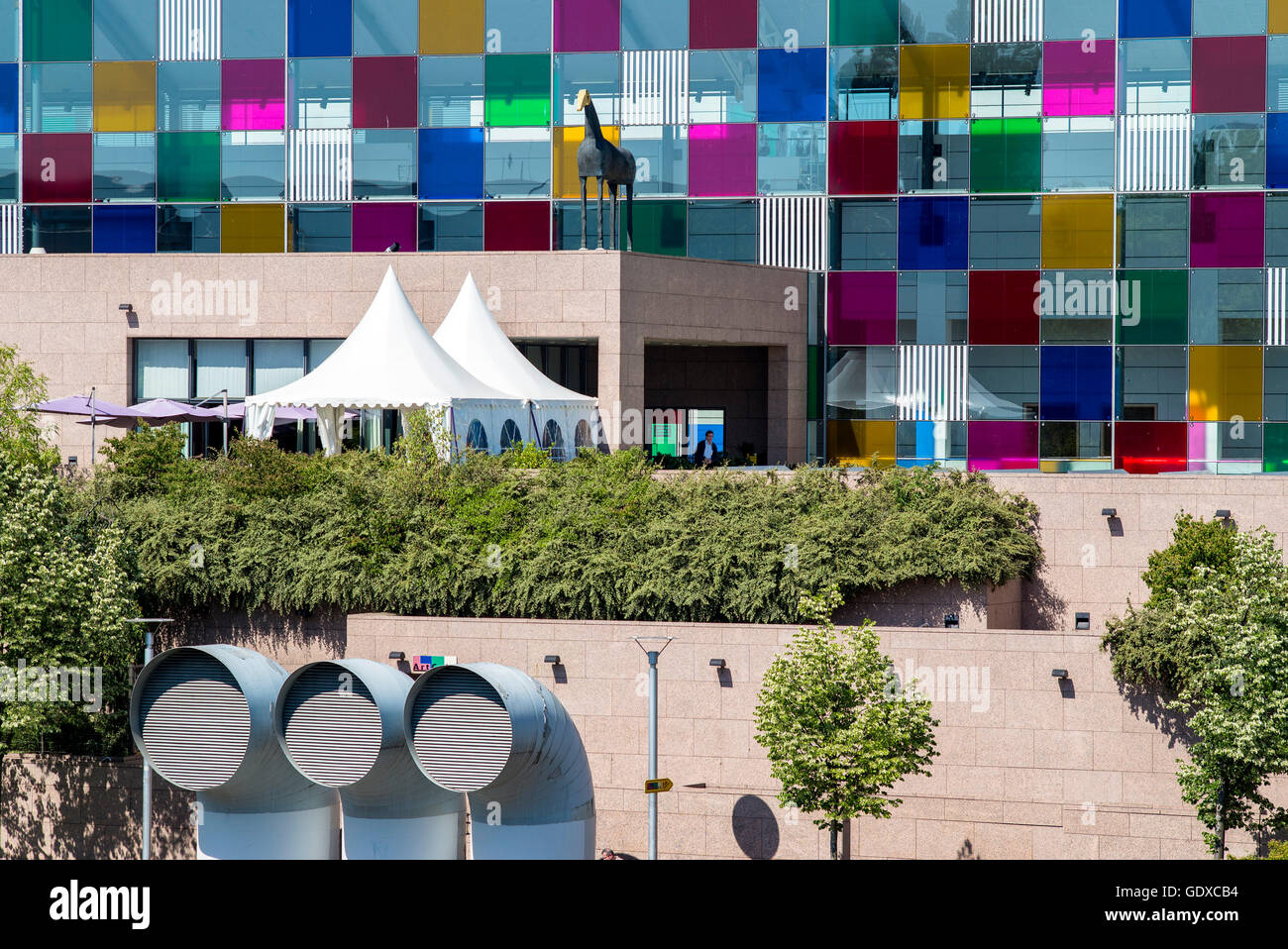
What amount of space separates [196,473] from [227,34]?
66.6 ft

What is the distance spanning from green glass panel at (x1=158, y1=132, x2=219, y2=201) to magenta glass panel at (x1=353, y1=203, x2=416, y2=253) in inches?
178

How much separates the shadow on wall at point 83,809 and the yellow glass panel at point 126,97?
25.2 meters

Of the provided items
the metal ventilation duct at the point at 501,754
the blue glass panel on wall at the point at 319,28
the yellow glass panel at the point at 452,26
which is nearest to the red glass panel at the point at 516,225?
the yellow glass panel at the point at 452,26

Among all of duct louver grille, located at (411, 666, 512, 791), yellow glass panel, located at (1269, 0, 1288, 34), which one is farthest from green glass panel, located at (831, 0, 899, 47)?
duct louver grille, located at (411, 666, 512, 791)

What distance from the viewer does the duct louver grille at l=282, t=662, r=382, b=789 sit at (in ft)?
66.4

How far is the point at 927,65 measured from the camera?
45.2 metres

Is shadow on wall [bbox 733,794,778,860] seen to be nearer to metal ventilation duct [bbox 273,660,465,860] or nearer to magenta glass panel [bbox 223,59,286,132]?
metal ventilation duct [bbox 273,660,465,860]

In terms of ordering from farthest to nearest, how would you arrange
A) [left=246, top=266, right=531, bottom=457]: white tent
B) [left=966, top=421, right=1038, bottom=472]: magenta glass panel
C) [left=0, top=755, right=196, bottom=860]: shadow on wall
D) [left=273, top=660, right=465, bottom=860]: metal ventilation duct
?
1. [left=966, top=421, right=1038, bottom=472]: magenta glass panel
2. [left=246, top=266, right=531, bottom=457]: white tent
3. [left=0, top=755, right=196, bottom=860]: shadow on wall
4. [left=273, top=660, right=465, bottom=860]: metal ventilation duct

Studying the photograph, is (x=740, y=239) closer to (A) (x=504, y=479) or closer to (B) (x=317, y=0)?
(B) (x=317, y=0)

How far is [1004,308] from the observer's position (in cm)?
4469

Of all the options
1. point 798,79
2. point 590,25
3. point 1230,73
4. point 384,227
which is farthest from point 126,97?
point 1230,73

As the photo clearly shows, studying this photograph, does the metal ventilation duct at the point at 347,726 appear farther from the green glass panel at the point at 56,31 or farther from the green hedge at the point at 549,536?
the green glass panel at the point at 56,31

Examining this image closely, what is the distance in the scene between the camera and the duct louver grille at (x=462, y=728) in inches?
Answer: 773
